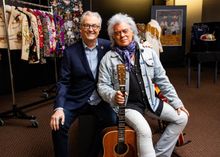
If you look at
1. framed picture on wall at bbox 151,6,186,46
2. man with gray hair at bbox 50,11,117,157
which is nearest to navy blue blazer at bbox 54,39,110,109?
man with gray hair at bbox 50,11,117,157

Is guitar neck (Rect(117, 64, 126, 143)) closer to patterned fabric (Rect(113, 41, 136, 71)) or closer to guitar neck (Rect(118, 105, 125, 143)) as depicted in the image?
guitar neck (Rect(118, 105, 125, 143))

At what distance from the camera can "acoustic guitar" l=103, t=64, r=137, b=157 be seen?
163 cm

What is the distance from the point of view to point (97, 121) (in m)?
1.89

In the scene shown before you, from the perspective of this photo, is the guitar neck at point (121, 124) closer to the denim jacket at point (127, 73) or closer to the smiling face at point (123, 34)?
the denim jacket at point (127, 73)

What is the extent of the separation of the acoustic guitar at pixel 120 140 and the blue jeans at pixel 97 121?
0.17m

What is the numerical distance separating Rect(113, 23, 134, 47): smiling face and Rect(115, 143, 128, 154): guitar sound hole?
67 centimetres

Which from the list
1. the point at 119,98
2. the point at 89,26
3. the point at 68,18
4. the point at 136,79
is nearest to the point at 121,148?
the point at 119,98

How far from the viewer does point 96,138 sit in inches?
76.0

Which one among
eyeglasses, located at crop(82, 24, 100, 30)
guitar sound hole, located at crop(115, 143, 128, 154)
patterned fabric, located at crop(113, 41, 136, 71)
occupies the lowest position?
guitar sound hole, located at crop(115, 143, 128, 154)

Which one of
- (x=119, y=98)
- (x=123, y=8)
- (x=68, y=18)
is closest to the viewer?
(x=119, y=98)

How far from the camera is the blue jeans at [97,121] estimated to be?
67.2 inches

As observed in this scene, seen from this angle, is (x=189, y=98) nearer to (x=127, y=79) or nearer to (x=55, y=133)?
(x=127, y=79)

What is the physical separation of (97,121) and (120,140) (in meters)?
0.31

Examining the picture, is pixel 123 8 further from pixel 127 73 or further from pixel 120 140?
pixel 120 140
